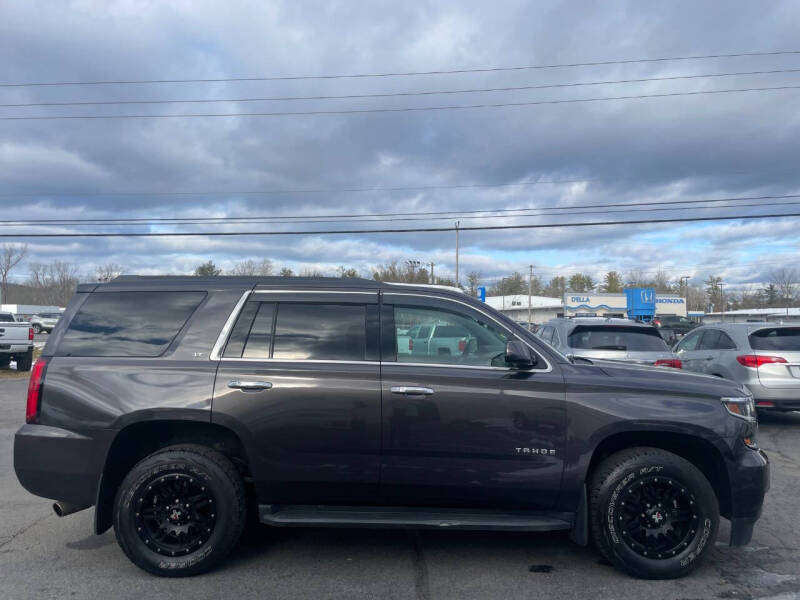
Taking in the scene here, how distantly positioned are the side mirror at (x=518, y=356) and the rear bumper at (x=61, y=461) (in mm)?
2780

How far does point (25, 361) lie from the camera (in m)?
17.8

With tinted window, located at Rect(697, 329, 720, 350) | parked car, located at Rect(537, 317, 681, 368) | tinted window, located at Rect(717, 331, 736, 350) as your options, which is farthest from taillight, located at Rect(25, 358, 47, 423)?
tinted window, located at Rect(697, 329, 720, 350)

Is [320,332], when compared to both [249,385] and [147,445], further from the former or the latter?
[147,445]

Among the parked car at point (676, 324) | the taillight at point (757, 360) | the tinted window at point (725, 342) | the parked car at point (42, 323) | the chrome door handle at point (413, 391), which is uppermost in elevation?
the parked car at point (42, 323)

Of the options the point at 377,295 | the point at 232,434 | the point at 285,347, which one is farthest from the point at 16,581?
the point at 377,295

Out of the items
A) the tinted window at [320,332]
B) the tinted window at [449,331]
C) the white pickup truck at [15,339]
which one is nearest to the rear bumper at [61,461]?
the tinted window at [320,332]

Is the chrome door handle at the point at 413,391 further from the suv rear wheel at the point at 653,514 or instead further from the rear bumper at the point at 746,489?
the rear bumper at the point at 746,489

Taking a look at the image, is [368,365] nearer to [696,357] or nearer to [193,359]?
[193,359]

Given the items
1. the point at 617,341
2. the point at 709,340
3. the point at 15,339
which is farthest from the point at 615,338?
the point at 15,339

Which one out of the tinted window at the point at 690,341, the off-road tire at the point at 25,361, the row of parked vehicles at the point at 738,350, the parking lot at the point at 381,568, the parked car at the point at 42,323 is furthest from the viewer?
the parked car at the point at 42,323

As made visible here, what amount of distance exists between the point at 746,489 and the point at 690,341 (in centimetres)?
830

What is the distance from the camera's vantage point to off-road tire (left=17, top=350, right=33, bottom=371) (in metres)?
17.7

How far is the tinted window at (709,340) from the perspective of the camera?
1084 centimetres

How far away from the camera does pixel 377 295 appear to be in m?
4.63
